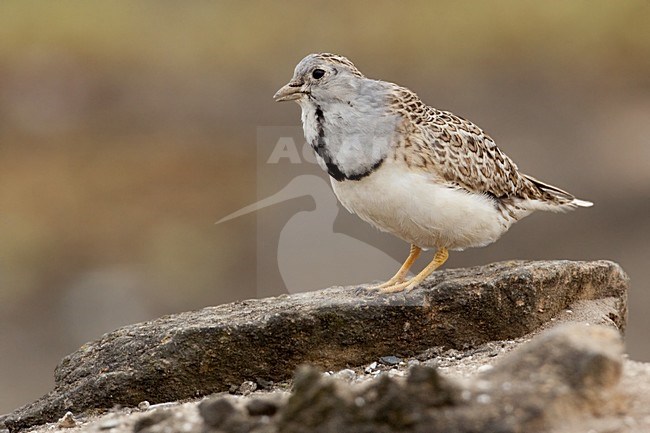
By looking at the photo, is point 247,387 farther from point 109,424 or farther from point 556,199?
point 556,199

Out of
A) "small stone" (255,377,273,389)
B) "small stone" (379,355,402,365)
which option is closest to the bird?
"small stone" (379,355,402,365)

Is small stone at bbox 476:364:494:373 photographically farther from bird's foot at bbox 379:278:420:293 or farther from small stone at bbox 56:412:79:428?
small stone at bbox 56:412:79:428

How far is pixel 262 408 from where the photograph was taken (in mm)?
5109

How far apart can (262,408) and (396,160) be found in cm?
321

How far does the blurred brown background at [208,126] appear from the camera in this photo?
14203 mm

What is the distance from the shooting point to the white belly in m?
7.86

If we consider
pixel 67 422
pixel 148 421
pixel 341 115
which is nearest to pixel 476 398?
pixel 148 421

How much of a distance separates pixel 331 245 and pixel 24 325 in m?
3.77

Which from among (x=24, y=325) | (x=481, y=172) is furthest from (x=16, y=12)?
(x=481, y=172)

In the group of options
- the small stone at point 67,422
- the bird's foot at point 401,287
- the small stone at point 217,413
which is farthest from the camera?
the bird's foot at point 401,287

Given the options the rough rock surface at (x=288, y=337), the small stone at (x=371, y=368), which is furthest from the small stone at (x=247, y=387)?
Result: the small stone at (x=371, y=368)

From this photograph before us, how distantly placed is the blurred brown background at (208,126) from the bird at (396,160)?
4.48 metres

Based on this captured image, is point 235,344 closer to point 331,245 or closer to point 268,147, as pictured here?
point 331,245

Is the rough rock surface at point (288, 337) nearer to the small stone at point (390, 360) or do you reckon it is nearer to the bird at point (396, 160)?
the small stone at point (390, 360)
